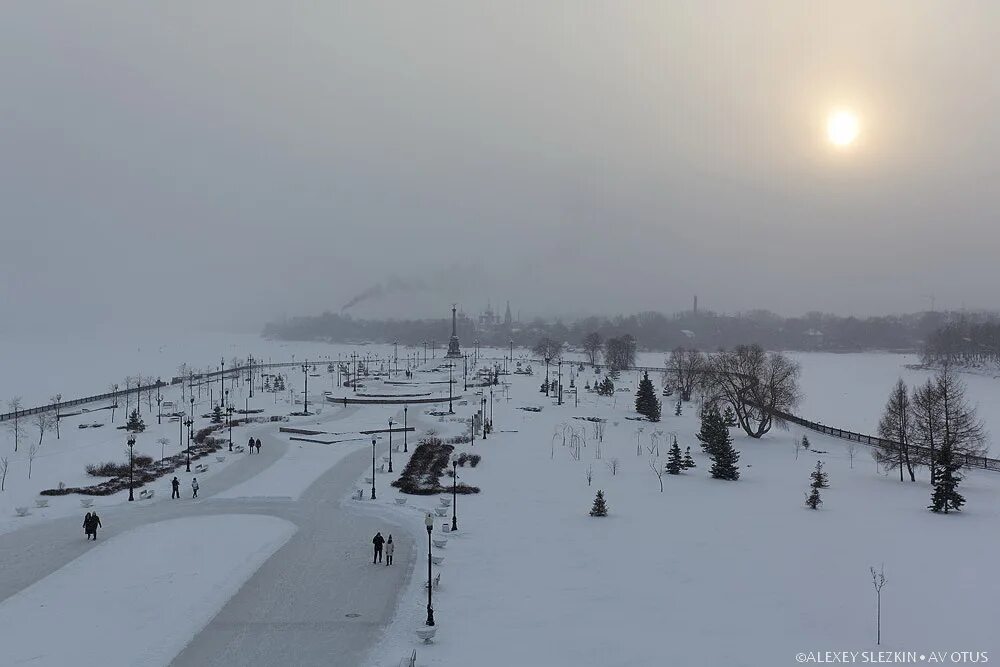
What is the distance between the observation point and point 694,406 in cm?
6656

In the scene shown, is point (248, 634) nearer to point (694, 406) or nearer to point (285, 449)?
point (285, 449)

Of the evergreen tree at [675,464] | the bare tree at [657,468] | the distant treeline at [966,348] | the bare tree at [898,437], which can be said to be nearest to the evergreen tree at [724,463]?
Answer: the evergreen tree at [675,464]

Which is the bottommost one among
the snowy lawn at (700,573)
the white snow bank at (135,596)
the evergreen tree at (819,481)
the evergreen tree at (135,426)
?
the evergreen tree at (135,426)

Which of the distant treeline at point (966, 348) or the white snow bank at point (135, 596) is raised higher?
the distant treeline at point (966, 348)

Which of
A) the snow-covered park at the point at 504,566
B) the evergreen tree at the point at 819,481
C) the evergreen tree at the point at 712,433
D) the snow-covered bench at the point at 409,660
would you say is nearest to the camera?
the snow-covered bench at the point at 409,660

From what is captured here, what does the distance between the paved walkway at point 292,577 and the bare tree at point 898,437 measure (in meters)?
24.3

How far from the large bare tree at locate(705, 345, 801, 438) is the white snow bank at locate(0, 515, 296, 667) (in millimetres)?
34674

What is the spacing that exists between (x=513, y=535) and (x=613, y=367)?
8717 cm

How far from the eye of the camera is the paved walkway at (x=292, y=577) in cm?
1372

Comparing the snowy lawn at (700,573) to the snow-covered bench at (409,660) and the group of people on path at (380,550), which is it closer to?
the snow-covered bench at (409,660)

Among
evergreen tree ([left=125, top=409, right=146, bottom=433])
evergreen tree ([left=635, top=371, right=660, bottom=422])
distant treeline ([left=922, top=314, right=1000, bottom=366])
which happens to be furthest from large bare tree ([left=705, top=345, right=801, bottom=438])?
distant treeline ([left=922, top=314, right=1000, bottom=366])

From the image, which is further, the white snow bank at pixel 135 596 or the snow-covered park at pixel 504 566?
the snow-covered park at pixel 504 566

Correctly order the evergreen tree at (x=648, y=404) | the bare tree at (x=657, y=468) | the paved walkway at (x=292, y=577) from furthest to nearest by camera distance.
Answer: the evergreen tree at (x=648, y=404), the bare tree at (x=657, y=468), the paved walkway at (x=292, y=577)

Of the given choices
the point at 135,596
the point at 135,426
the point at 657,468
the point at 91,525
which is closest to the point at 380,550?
the point at 135,596
